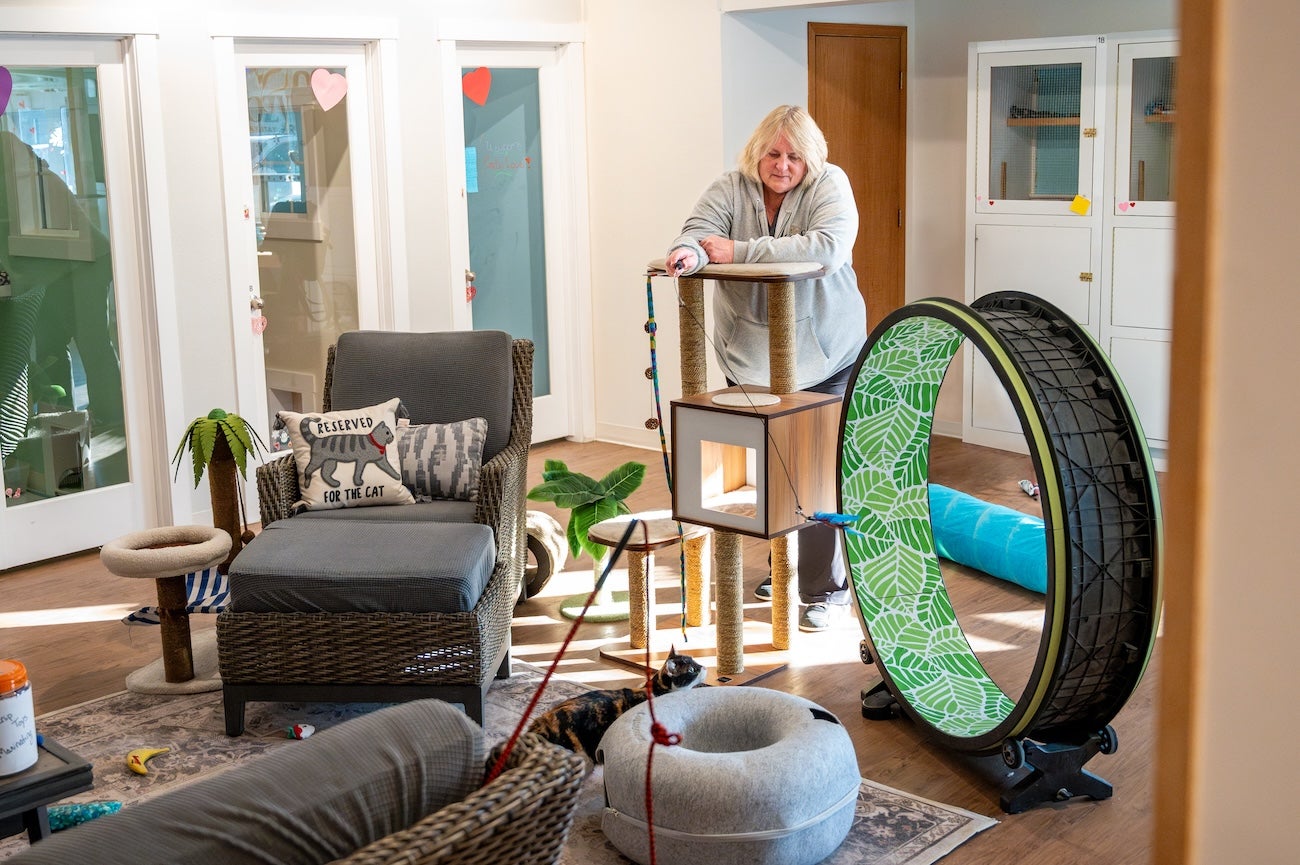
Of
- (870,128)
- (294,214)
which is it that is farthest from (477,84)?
(870,128)

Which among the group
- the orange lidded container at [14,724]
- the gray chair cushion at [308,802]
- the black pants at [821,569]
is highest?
the gray chair cushion at [308,802]

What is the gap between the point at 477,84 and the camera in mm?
6094

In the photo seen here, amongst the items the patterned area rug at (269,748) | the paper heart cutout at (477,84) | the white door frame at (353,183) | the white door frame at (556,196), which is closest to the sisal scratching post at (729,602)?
the patterned area rug at (269,748)

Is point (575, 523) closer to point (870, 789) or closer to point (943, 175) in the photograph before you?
point (870, 789)

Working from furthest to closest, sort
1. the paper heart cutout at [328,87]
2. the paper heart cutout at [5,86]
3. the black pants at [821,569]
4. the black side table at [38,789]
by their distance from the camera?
the paper heart cutout at [328,87], the paper heart cutout at [5,86], the black pants at [821,569], the black side table at [38,789]

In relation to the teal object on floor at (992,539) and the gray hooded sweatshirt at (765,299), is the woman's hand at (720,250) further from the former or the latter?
the teal object on floor at (992,539)

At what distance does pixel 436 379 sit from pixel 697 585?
39.2 inches

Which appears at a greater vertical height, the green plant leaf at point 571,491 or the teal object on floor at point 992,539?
the green plant leaf at point 571,491

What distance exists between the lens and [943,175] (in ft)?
21.1

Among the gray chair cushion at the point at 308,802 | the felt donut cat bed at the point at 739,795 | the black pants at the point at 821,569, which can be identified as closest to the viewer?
the gray chair cushion at the point at 308,802

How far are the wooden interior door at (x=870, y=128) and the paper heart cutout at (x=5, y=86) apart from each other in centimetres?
335

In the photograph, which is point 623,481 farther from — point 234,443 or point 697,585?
point 234,443

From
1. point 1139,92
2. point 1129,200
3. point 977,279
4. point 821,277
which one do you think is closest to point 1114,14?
point 1139,92

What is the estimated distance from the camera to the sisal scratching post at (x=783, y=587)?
12.2 ft
